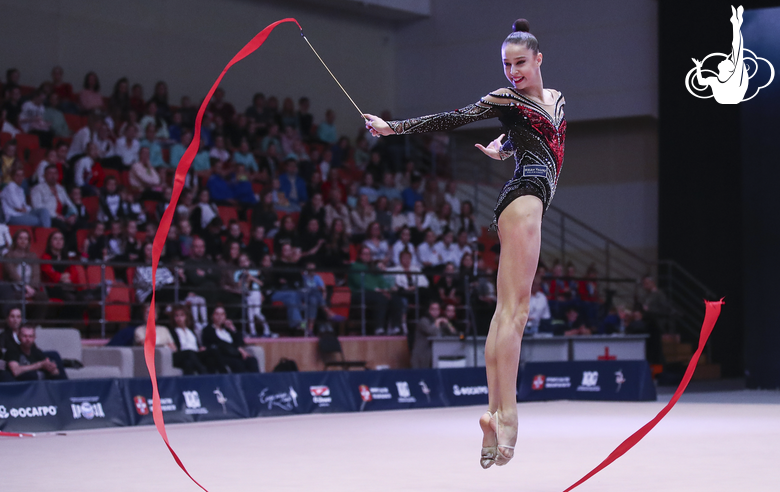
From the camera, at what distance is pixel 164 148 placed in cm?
1511

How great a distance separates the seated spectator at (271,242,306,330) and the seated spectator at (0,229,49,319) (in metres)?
2.79

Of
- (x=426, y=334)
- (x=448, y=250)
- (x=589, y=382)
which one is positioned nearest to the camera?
(x=589, y=382)

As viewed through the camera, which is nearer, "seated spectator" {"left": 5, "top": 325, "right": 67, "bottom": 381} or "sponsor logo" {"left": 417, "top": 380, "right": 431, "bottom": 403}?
"seated spectator" {"left": 5, "top": 325, "right": 67, "bottom": 381}

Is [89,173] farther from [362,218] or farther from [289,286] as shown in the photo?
[362,218]

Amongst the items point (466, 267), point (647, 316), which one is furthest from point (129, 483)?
point (647, 316)

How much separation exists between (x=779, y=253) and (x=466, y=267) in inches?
181

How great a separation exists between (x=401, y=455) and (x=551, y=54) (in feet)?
45.4

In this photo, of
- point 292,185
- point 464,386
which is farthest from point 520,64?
point 292,185

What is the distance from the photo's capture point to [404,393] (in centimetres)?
1217

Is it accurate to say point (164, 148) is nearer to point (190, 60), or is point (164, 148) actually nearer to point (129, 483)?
point (190, 60)

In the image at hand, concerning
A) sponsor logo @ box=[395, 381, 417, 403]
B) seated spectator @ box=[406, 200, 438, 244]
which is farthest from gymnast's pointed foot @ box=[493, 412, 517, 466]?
seated spectator @ box=[406, 200, 438, 244]

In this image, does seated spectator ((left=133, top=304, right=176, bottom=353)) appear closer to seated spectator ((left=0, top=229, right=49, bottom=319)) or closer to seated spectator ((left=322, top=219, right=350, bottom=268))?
seated spectator ((left=0, top=229, right=49, bottom=319))

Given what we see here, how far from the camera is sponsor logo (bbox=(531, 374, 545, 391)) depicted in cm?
1348

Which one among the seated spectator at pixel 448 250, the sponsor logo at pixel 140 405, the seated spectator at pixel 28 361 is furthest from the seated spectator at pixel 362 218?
the seated spectator at pixel 28 361
